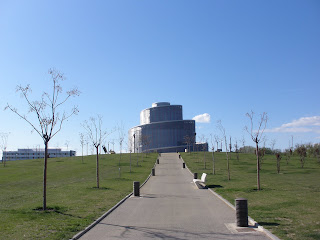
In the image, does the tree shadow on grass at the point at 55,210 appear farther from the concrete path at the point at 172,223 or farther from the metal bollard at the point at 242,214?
the metal bollard at the point at 242,214

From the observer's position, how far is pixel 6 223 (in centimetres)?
977

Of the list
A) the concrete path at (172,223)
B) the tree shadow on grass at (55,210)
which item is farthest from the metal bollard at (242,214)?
the tree shadow on grass at (55,210)

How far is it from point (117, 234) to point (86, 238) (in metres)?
0.82

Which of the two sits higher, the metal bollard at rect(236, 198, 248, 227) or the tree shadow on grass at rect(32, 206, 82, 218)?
the metal bollard at rect(236, 198, 248, 227)

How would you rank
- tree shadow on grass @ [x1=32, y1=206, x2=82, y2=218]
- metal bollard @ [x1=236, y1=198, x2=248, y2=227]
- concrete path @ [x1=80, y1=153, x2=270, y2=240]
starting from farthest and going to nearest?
tree shadow on grass @ [x1=32, y1=206, x2=82, y2=218]
metal bollard @ [x1=236, y1=198, x2=248, y2=227]
concrete path @ [x1=80, y1=153, x2=270, y2=240]

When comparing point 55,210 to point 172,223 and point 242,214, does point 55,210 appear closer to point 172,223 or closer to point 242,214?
point 172,223

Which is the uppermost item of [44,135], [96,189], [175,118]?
[175,118]

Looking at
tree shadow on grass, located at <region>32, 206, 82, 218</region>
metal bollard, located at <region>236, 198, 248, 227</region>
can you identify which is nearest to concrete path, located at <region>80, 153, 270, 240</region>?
metal bollard, located at <region>236, 198, 248, 227</region>

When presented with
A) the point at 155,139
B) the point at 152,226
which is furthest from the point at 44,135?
the point at 155,139

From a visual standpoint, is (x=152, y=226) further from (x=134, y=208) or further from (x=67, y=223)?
(x=134, y=208)

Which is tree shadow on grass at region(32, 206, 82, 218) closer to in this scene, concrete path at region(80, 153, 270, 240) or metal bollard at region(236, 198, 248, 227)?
concrete path at region(80, 153, 270, 240)

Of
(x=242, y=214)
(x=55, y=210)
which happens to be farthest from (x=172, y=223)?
(x=55, y=210)

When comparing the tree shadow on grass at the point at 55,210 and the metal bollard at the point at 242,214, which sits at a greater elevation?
the metal bollard at the point at 242,214

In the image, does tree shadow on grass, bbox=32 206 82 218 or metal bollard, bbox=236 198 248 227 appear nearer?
metal bollard, bbox=236 198 248 227
